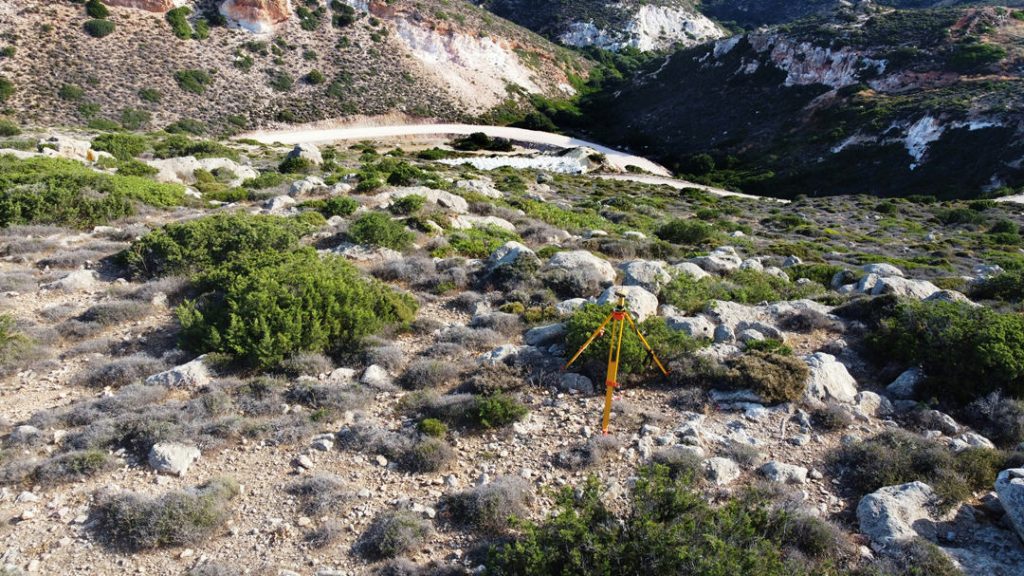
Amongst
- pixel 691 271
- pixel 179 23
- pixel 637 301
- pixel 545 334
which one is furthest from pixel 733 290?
pixel 179 23

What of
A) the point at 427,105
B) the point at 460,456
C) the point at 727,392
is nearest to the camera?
the point at 460,456

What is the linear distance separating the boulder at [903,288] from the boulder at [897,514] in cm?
679

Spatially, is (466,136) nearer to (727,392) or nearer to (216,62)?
(216,62)

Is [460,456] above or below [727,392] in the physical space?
below

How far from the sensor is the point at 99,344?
8.34 meters

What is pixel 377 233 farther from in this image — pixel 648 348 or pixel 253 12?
pixel 253 12

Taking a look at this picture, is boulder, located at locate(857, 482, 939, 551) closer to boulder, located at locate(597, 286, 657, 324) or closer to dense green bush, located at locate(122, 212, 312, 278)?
boulder, located at locate(597, 286, 657, 324)

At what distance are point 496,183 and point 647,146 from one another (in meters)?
35.7

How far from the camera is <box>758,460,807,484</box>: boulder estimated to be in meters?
6.05

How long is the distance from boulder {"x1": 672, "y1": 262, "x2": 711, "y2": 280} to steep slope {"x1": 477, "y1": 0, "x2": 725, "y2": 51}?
90688mm

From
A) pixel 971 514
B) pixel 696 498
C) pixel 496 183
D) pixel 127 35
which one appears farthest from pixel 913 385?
pixel 127 35

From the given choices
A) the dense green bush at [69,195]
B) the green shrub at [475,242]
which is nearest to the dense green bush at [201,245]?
the green shrub at [475,242]

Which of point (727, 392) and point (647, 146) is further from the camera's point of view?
point (647, 146)

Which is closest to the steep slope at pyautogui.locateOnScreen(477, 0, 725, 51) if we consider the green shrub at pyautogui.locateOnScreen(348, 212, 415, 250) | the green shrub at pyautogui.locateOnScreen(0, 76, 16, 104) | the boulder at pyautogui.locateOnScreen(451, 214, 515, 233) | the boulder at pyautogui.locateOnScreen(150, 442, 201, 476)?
the green shrub at pyautogui.locateOnScreen(0, 76, 16, 104)
